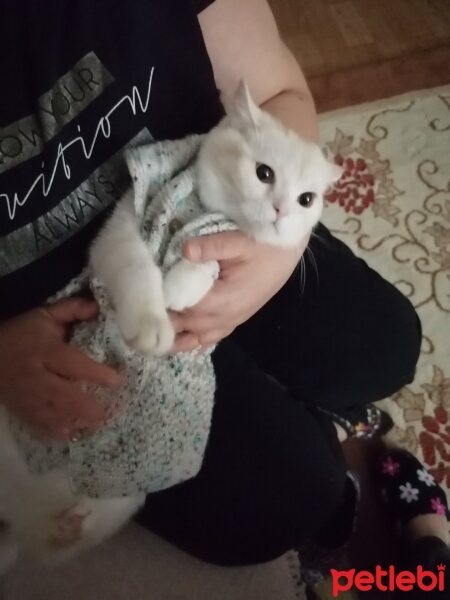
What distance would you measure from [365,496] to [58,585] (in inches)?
25.2

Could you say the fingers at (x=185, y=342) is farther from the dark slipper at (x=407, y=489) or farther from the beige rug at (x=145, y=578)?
the dark slipper at (x=407, y=489)

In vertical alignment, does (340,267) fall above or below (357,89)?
above

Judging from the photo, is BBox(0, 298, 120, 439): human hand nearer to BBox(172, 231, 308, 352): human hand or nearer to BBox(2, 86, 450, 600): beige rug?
BBox(172, 231, 308, 352): human hand

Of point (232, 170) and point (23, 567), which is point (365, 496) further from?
point (232, 170)

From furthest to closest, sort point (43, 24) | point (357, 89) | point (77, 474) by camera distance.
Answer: point (357, 89), point (77, 474), point (43, 24)

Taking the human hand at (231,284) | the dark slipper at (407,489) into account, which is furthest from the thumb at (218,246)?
the dark slipper at (407,489)

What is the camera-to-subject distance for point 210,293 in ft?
2.36

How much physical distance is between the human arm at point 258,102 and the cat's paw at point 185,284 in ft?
0.07

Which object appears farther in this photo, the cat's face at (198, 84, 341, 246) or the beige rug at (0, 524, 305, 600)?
the beige rug at (0, 524, 305, 600)

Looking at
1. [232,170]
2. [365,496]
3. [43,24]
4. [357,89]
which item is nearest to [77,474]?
[232,170]

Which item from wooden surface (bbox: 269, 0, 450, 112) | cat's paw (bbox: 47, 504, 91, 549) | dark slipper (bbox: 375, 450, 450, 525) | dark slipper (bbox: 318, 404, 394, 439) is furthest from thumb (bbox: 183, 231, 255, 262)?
wooden surface (bbox: 269, 0, 450, 112)

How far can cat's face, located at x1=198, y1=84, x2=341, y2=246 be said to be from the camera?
25.7 inches

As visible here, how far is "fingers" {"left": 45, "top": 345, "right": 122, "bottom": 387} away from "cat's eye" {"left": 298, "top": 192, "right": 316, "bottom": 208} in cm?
29

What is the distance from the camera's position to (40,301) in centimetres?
72
